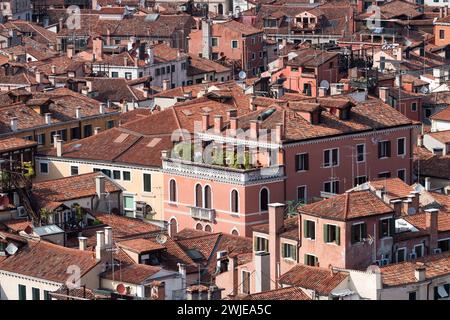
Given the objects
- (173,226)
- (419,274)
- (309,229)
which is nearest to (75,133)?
(173,226)

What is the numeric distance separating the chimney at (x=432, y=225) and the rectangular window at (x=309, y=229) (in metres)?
2.47

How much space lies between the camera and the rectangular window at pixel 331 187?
5047 cm

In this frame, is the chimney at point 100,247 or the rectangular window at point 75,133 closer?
the chimney at point 100,247

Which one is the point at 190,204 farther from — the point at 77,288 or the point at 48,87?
the point at 48,87

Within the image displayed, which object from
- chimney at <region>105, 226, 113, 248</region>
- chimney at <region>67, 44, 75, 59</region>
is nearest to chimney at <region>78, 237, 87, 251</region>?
chimney at <region>105, 226, 113, 248</region>

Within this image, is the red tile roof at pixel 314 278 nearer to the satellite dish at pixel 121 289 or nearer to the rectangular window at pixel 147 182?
the satellite dish at pixel 121 289

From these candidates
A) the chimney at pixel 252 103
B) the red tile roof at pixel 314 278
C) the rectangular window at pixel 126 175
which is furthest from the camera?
the chimney at pixel 252 103

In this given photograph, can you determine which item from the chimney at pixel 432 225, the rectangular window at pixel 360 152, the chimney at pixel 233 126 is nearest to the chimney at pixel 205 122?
the chimney at pixel 233 126

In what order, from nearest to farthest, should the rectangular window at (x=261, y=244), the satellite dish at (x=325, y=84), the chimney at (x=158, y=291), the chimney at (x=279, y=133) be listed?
the chimney at (x=158, y=291), the rectangular window at (x=261, y=244), the chimney at (x=279, y=133), the satellite dish at (x=325, y=84)

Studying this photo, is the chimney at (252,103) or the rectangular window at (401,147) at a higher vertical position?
the chimney at (252,103)

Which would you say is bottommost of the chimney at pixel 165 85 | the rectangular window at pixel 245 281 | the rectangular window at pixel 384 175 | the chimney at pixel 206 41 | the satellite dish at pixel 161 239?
the chimney at pixel 206 41

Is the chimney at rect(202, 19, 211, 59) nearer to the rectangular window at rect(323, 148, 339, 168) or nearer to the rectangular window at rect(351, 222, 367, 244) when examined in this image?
the rectangular window at rect(323, 148, 339, 168)
